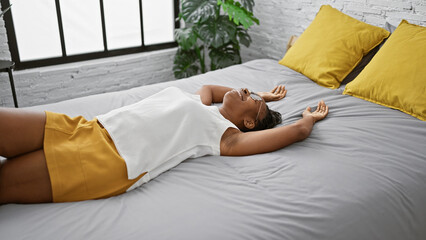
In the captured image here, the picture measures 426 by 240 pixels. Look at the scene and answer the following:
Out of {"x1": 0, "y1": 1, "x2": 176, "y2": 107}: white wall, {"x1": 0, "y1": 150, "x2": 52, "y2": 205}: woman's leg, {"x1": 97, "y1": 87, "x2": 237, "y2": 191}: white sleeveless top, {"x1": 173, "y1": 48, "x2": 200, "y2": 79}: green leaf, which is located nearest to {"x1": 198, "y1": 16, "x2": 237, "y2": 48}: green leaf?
{"x1": 173, "y1": 48, "x2": 200, "y2": 79}: green leaf

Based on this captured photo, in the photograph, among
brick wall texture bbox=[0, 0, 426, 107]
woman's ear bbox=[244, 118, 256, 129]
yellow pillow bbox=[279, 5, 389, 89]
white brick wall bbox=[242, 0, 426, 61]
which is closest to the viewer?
woman's ear bbox=[244, 118, 256, 129]

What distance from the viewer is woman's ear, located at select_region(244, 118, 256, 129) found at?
5.03 ft

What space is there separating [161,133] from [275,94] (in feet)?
2.81

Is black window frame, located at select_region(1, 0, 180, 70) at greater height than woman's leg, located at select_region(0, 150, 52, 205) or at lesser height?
greater

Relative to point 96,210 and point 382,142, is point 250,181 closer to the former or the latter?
point 96,210

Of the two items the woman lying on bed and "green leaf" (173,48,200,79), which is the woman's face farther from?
"green leaf" (173,48,200,79)

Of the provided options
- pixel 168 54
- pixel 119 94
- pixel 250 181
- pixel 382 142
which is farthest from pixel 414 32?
pixel 168 54

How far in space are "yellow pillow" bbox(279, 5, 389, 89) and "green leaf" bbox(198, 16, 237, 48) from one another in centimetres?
82

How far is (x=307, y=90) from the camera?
198 centimetres

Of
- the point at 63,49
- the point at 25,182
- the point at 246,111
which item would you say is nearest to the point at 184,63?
the point at 63,49

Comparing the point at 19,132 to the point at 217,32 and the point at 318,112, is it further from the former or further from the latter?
the point at 217,32

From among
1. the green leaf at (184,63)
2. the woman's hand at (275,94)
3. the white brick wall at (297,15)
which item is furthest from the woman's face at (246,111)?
the green leaf at (184,63)

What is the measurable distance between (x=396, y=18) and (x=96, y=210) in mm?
2168

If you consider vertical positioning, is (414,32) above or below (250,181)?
above
